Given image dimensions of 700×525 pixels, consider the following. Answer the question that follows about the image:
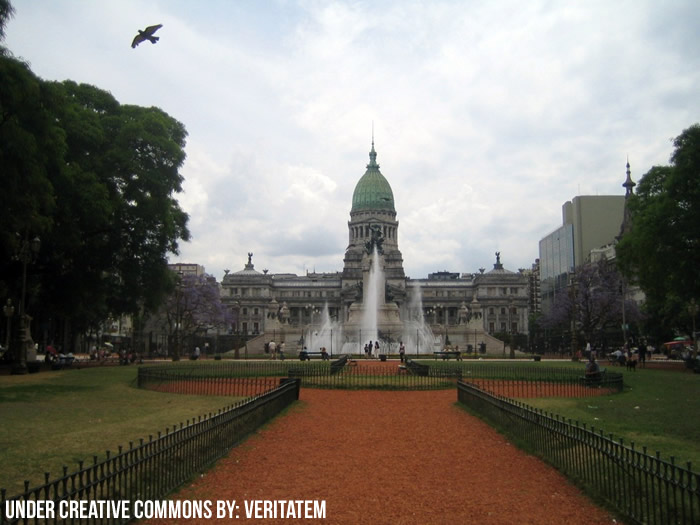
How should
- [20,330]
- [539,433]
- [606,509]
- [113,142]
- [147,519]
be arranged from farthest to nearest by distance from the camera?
1. [113,142]
2. [20,330]
3. [539,433]
4. [606,509]
5. [147,519]

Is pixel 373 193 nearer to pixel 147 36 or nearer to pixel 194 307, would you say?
pixel 194 307

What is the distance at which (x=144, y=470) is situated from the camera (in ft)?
28.9

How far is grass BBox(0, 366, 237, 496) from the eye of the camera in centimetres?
1059

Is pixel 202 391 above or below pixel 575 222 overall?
below

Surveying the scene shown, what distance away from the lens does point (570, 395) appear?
23297mm

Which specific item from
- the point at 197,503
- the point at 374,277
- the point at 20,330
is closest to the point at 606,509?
the point at 197,503

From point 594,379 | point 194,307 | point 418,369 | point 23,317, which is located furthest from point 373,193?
point 594,379

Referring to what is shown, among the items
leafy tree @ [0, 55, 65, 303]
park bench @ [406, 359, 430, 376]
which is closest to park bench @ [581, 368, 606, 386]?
park bench @ [406, 359, 430, 376]

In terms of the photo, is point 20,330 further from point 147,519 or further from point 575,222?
point 575,222

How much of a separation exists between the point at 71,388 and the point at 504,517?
2009cm

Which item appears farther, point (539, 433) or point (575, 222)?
point (575, 222)

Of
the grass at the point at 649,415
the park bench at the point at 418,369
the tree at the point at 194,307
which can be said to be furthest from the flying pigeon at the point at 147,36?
the tree at the point at 194,307

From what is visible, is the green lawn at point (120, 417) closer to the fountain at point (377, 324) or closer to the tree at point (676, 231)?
the tree at point (676, 231)

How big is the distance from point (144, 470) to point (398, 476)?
4.05 meters
